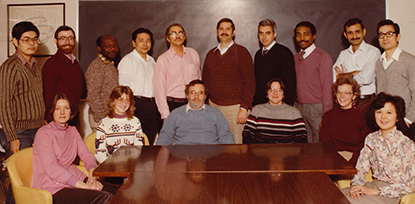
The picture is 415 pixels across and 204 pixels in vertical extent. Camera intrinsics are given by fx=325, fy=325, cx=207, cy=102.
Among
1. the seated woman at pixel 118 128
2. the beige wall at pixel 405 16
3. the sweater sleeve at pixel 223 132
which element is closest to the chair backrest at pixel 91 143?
the seated woman at pixel 118 128

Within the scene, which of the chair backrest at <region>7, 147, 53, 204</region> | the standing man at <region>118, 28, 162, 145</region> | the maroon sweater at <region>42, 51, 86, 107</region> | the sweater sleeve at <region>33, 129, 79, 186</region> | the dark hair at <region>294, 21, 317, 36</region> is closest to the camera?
the chair backrest at <region>7, 147, 53, 204</region>

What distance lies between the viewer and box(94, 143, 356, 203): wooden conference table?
1.59 m

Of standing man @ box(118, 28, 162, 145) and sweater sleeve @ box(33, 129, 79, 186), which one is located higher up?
standing man @ box(118, 28, 162, 145)

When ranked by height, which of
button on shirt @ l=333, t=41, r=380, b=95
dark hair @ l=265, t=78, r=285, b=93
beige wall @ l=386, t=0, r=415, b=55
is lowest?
dark hair @ l=265, t=78, r=285, b=93

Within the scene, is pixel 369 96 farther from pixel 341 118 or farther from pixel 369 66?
pixel 341 118

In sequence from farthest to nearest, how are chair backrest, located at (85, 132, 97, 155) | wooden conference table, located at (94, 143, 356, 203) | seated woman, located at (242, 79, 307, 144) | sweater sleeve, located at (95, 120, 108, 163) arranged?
seated woman, located at (242, 79, 307, 144)
chair backrest, located at (85, 132, 97, 155)
sweater sleeve, located at (95, 120, 108, 163)
wooden conference table, located at (94, 143, 356, 203)

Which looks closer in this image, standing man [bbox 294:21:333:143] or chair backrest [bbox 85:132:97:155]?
chair backrest [bbox 85:132:97:155]

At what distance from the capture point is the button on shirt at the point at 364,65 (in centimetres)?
343

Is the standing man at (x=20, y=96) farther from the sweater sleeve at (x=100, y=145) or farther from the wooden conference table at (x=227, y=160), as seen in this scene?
the wooden conference table at (x=227, y=160)

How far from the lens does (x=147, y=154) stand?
7.73 feet

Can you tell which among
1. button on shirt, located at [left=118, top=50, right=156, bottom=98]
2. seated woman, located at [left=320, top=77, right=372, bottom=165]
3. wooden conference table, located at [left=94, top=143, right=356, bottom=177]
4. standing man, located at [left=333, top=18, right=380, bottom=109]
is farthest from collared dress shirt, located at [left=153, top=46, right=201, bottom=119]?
standing man, located at [left=333, top=18, right=380, bottom=109]

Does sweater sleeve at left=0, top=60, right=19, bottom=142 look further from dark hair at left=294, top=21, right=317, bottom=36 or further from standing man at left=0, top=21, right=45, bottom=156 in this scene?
dark hair at left=294, top=21, right=317, bottom=36

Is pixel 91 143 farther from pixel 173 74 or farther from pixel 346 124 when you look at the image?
pixel 346 124

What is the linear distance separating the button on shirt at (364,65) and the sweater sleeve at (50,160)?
292 centimetres
